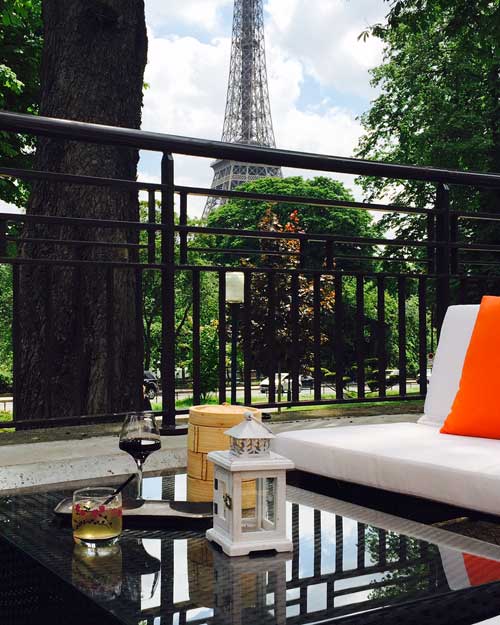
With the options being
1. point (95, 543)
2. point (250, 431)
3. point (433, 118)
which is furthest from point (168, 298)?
point (433, 118)

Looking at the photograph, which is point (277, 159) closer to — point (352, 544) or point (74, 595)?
point (352, 544)

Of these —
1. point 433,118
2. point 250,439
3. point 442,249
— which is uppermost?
point 433,118

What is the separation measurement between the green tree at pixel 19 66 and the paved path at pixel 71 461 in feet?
30.8

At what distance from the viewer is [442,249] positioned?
3.59 m

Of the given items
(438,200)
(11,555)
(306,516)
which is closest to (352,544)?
(306,516)

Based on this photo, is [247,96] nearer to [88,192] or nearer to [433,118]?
[433,118]

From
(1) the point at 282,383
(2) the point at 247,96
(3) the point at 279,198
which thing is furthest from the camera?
(2) the point at 247,96

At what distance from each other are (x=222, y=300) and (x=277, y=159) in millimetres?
659

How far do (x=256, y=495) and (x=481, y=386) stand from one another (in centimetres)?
125

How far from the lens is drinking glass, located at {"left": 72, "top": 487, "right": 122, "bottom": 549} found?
52.6 inches

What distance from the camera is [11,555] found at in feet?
4.48

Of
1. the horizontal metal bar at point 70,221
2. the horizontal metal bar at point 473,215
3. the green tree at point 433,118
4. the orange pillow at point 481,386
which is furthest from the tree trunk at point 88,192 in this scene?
the green tree at point 433,118

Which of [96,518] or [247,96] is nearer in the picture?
[96,518]

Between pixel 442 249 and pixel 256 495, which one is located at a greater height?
pixel 442 249
